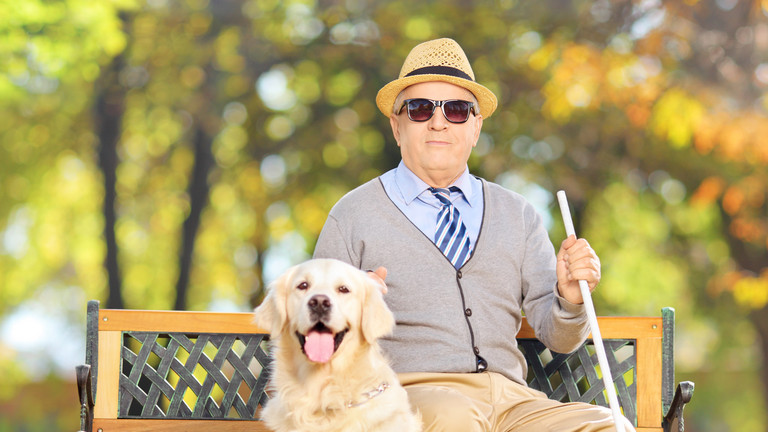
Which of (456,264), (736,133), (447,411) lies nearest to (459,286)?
(456,264)

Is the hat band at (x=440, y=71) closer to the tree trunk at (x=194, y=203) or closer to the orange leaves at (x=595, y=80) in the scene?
the orange leaves at (x=595, y=80)

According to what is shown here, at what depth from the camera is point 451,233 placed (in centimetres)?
324

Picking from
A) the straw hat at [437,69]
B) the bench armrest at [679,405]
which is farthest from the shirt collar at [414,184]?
the bench armrest at [679,405]

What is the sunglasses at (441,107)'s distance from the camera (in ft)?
10.9

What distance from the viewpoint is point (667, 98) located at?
910cm

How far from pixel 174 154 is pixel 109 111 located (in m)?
1.34

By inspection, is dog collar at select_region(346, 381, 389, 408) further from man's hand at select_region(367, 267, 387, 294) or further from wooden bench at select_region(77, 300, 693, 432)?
wooden bench at select_region(77, 300, 693, 432)

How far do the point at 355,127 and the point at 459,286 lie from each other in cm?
783

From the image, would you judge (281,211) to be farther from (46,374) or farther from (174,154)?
(46,374)

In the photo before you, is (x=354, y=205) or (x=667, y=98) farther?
(x=667, y=98)

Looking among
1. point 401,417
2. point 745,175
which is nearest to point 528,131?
point 745,175

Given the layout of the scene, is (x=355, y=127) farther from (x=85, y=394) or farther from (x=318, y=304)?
(x=318, y=304)

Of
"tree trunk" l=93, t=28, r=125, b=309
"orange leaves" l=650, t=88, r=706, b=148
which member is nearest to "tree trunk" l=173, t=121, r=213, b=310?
"tree trunk" l=93, t=28, r=125, b=309

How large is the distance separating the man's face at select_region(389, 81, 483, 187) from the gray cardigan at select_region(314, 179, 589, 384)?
0.19 metres
